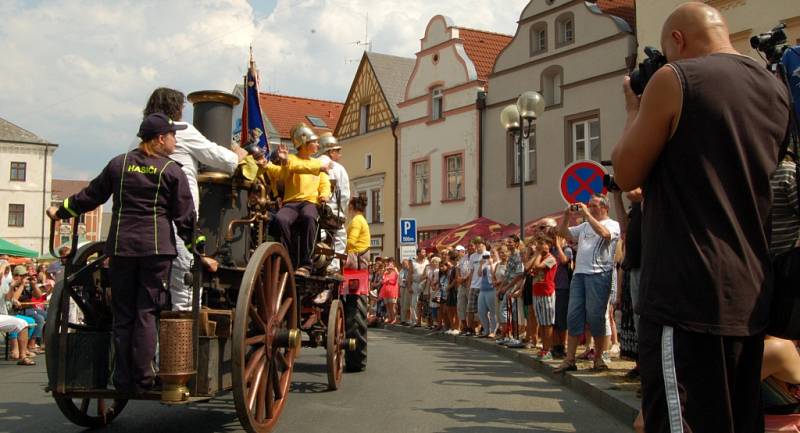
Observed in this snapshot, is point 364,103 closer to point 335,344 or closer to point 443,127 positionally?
point 443,127

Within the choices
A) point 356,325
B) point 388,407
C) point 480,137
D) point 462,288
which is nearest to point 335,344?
point 388,407

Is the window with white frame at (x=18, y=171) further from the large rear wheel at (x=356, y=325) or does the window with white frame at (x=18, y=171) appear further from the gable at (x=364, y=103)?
the large rear wheel at (x=356, y=325)

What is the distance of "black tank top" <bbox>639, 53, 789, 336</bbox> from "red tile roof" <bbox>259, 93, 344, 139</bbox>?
4688 centimetres

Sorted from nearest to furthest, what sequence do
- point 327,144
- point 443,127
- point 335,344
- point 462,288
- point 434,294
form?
1. point 335,344
2. point 327,144
3. point 462,288
4. point 434,294
5. point 443,127

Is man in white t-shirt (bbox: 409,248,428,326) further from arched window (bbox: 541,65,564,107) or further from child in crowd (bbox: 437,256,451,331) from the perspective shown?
arched window (bbox: 541,65,564,107)

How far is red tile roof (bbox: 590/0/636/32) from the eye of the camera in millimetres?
27062

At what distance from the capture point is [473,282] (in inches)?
609

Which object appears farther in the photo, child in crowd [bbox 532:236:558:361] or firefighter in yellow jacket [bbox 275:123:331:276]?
child in crowd [bbox 532:236:558:361]

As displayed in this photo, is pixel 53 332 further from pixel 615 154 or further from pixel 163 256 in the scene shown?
pixel 615 154

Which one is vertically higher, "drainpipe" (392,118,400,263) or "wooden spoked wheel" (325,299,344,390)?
"drainpipe" (392,118,400,263)

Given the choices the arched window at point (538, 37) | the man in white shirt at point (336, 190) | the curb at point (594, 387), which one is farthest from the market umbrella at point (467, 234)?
the man in white shirt at point (336, 190)

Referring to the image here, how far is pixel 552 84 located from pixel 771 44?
23.9 metres

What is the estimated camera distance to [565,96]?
1032 inches

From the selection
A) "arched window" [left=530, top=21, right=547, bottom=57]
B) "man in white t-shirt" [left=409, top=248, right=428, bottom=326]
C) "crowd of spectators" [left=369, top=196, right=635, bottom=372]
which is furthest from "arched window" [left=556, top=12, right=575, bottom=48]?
"man in white t-shirt" [left=409, top=248, right=428, bottom=326]
